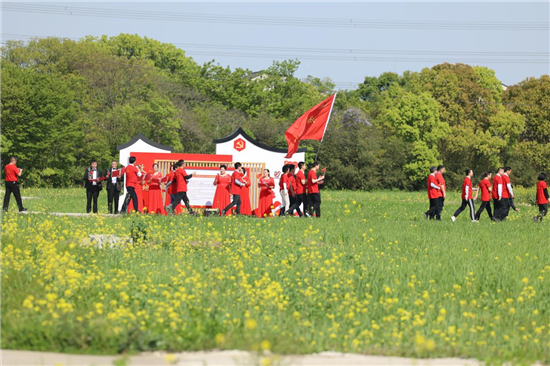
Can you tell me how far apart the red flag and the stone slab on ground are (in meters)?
16.9

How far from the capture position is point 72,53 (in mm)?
62969

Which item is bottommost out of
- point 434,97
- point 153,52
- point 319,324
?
point 319,324

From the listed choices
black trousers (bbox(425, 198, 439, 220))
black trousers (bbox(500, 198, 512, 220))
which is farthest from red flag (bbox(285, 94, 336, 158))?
black trousers (bbox(500, 198, 512, 220))

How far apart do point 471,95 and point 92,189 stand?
53.3m

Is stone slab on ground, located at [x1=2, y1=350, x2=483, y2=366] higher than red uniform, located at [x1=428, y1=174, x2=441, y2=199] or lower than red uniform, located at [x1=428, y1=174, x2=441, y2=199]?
lower

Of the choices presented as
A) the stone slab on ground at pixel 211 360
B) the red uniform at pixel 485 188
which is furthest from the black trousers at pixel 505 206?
the stone slab on ground at pixel 211 360

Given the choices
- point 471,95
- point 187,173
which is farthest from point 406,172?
point 187,173

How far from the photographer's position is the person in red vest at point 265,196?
971 inches

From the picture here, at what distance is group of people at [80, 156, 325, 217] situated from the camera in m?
22.8

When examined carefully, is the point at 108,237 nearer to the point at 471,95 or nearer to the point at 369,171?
the point at 369,171

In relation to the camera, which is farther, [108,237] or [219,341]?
[108,237]

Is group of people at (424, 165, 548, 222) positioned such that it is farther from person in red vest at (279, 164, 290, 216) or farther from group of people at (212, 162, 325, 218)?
person in red vest at (279, 164, 290, 216)

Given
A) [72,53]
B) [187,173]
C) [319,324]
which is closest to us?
[319,324]

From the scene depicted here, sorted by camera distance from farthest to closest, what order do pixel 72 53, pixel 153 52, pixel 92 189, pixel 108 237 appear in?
pixel 153 52, pixel 72 53, pixel 92 189, pixel 108 237
